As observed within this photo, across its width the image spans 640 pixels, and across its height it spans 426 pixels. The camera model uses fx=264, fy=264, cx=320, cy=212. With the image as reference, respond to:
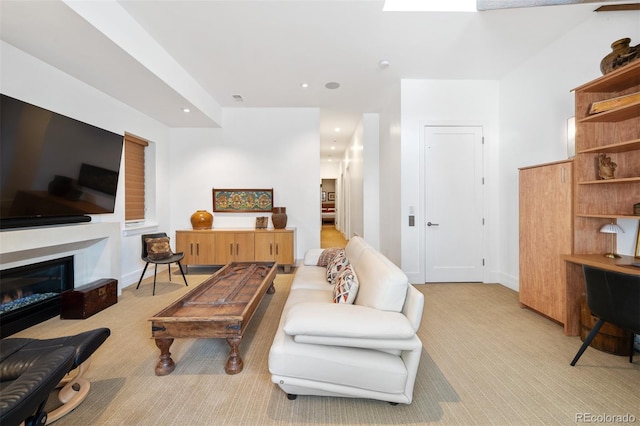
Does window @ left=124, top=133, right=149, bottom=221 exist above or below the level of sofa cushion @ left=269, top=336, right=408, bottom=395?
above

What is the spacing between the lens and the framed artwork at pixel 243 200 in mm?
5020

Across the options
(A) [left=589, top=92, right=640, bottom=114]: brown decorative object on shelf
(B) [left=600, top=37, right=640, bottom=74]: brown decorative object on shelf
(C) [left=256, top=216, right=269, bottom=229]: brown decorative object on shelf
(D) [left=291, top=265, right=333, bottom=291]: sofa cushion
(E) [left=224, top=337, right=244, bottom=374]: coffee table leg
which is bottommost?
(E) [left=224, top=337, right=244, bottom=374]: coffee table leg

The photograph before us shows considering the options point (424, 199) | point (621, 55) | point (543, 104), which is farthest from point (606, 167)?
point (424, 199)

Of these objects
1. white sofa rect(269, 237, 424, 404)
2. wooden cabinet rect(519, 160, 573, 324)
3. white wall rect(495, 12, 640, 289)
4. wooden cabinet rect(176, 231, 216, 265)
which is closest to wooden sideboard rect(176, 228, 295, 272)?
wooden cabinet rect(176, 231, 216, 265)

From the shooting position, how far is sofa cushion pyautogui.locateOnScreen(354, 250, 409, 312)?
5.23 ft

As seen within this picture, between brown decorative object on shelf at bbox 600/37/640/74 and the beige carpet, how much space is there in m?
2.34

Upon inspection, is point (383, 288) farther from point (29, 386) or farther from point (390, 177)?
point (390, 177)

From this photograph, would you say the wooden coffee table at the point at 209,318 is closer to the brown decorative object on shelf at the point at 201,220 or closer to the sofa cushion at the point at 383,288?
the sofa cushion at the point at 383,288

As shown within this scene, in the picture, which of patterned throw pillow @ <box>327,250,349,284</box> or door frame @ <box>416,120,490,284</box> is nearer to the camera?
patterned throw pillow @ <box>327,250,349,284</box>

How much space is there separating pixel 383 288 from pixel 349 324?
324 millimetres

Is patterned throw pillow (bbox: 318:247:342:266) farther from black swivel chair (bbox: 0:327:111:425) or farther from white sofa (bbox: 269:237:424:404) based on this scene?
black swivel chair (bbox: 0:327:111:425)

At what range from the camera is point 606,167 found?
7.50ft

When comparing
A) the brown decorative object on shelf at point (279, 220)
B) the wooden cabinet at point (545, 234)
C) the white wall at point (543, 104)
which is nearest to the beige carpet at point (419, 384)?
the wooden cabinet at point (545, 234)

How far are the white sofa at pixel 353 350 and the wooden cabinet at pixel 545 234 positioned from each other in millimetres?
1973
